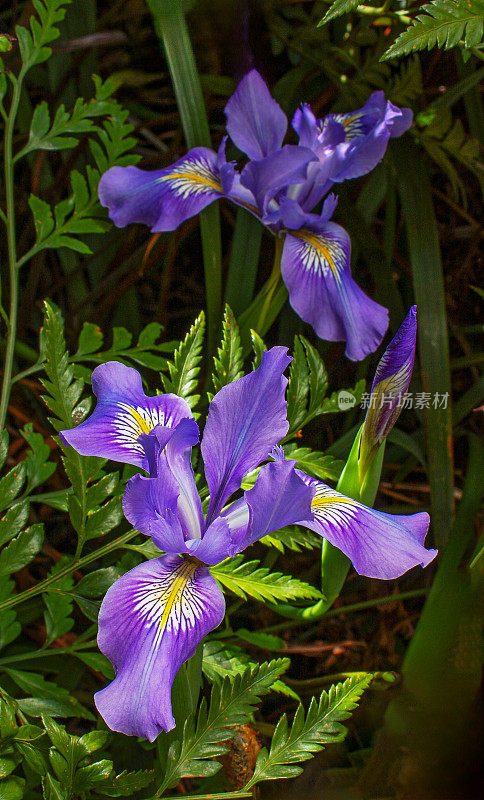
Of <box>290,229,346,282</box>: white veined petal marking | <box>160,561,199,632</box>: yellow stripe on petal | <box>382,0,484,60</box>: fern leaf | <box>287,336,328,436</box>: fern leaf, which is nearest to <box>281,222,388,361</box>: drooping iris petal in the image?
<box>290,229,346,282</box>: white veined petal marking

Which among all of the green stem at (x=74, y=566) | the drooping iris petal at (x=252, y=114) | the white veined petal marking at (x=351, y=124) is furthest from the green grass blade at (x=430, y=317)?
the green stem at (x=74, y=566)

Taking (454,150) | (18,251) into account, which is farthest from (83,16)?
(454,150)

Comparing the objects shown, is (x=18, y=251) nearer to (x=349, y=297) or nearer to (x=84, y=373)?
(x=84, y=373)

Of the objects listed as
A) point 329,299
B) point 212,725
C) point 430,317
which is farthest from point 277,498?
point 430,317

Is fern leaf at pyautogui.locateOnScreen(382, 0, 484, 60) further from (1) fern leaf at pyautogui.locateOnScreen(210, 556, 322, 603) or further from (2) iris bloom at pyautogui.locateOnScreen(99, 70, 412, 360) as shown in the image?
(1) fern leaf at pyautogui.locateOnScreen(210, 556, 322, 603)

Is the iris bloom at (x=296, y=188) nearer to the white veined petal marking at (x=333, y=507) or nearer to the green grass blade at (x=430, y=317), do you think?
the green grass blade at (x=430, y=317)
